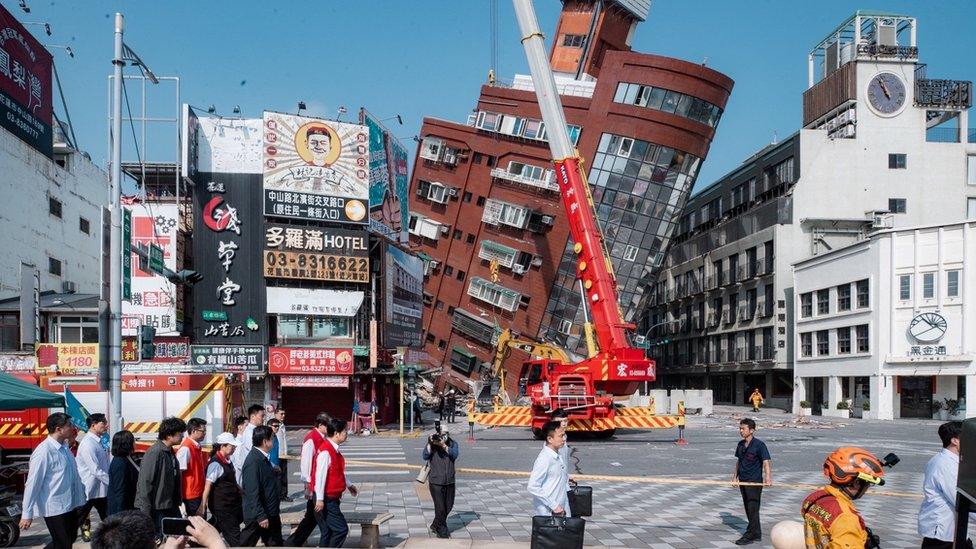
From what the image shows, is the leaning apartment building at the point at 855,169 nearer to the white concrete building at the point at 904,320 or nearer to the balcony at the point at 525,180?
the white concrete building at the point at 904,320

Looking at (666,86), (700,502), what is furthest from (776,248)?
(700,502)

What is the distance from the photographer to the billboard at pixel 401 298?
129 ft

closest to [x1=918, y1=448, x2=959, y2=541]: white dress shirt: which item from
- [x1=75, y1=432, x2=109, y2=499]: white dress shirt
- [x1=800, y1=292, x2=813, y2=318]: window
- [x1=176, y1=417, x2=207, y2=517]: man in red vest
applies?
[x1=176, y1=417, x2=207, y2=517]: man in red vest

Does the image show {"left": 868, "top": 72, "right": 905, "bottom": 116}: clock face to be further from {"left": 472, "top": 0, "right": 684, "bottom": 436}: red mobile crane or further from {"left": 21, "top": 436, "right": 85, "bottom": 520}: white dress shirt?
{"left": 21, "top": 436, "right": 85, "bottom": 520}: white dress shirt

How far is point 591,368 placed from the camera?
2945 cm

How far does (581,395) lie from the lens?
28859 millimetres

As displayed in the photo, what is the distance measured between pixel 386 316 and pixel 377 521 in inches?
1124

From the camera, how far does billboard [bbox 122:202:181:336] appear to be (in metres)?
34.0

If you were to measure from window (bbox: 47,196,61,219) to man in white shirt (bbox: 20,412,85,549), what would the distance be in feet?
108

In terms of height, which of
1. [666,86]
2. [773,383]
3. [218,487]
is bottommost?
[773,383]

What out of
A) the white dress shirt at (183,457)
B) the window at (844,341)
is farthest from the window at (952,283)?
the white dress shirt at (183,457)

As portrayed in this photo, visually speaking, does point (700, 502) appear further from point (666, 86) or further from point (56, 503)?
point (666, 86)

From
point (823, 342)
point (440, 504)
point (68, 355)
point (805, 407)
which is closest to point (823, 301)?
point (823, 342)

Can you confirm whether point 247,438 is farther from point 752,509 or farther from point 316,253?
point 316,253
